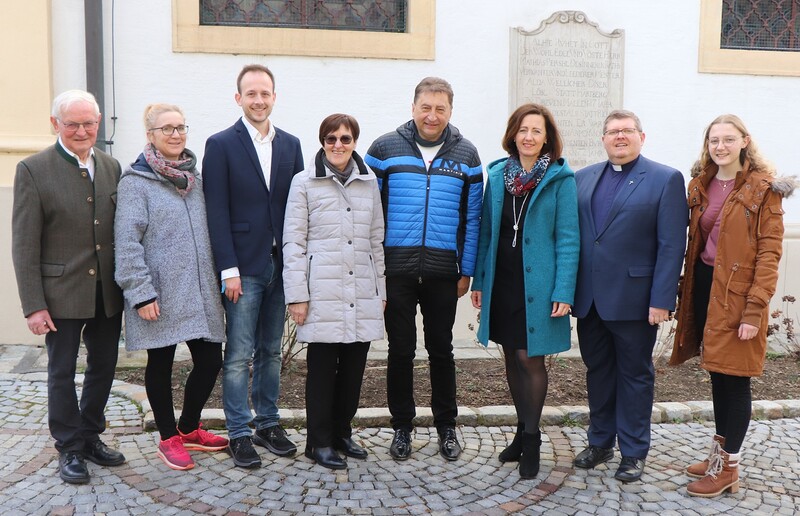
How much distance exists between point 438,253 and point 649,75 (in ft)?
14.7

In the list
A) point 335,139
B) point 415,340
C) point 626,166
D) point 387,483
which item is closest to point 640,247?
point 626,166

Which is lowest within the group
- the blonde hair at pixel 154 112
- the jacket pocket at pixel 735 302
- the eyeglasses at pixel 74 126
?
the jacket pocket at pixel 735 302

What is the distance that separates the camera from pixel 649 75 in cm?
764

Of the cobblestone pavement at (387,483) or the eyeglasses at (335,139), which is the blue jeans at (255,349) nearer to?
the cobblestone pavement at (387,483)

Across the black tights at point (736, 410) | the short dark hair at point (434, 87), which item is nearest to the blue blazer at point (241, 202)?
the short dark hair at point (434, 87)

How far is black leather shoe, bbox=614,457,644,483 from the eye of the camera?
4125 millimetres

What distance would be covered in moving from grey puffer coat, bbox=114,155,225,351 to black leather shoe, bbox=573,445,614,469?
2.18 m

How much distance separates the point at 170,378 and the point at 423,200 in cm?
171

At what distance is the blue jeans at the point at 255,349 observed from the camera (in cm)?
420

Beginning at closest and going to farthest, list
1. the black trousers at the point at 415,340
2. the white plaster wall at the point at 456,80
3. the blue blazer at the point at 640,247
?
the blue blazer at the point at 640,247 → the black trousers at the point at 415,340 → the white plaster wall at the point at 456,80

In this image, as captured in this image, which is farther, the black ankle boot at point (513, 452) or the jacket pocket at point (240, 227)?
the black ankle boot at point (513, 452)

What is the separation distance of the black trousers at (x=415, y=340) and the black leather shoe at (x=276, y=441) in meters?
0.63

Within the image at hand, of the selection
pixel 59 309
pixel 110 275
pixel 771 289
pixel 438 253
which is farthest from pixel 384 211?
pixel 771 289

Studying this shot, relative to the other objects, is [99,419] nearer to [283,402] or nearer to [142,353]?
[283,402]
